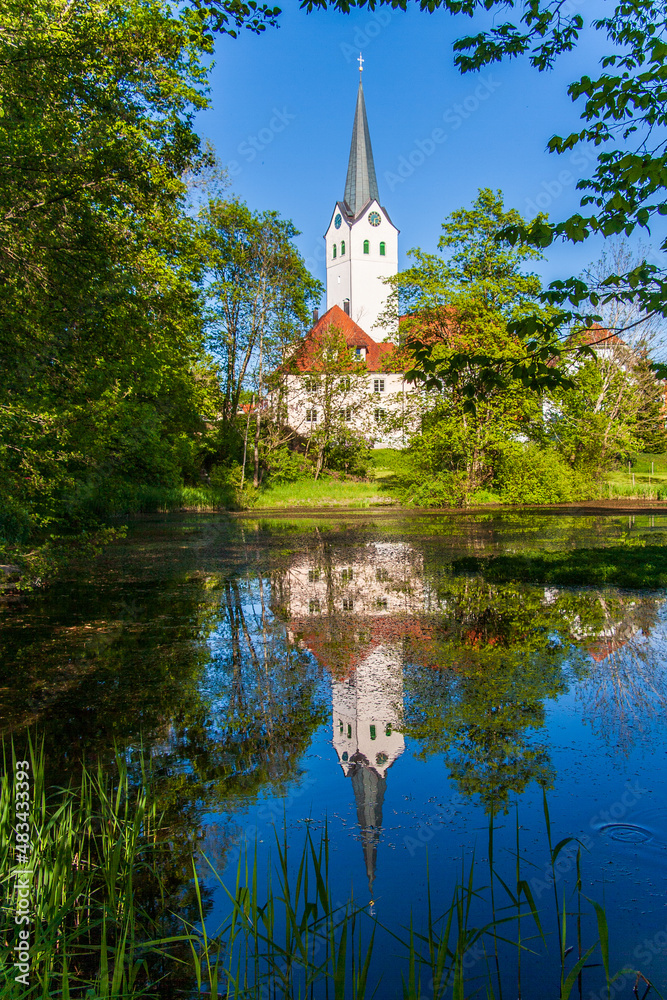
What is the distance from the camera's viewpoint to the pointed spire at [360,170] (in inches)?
2542

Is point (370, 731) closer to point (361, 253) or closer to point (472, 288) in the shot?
point (472, 288)

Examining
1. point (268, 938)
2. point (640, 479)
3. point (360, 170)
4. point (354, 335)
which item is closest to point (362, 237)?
point (360, 170)

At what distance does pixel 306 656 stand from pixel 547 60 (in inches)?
224

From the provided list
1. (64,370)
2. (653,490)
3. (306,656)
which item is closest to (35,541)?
(64,370)

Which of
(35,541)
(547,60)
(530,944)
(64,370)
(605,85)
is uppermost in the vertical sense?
(547,60)

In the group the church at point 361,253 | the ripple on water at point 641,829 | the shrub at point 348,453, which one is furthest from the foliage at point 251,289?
the ripple on water at point 641,829

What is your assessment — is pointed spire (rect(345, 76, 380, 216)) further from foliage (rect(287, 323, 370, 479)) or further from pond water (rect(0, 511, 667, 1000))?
pond water (rect(0, 511, 667, 1000))

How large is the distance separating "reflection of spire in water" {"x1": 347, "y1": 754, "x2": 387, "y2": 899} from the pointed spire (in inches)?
2675

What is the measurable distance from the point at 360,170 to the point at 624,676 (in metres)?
69.0

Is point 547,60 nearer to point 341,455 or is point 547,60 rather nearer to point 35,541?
point 35,541

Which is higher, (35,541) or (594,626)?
(35,541)

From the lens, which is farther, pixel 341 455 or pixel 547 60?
pixel 341 455

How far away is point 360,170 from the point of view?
6650 centimetres

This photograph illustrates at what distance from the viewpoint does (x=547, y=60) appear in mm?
6125
